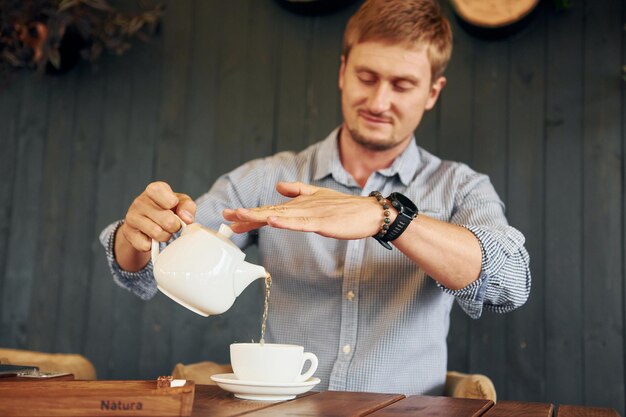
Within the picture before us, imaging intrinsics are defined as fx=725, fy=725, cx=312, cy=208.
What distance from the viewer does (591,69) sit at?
86.8 inches

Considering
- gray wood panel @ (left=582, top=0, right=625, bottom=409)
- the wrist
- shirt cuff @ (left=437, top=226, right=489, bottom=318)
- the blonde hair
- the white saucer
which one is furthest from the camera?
gray wood panel @ (left=582, top=0, right=625, bottom=409)

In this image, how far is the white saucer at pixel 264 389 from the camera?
999mm

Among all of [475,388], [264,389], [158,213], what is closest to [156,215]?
[158,213]

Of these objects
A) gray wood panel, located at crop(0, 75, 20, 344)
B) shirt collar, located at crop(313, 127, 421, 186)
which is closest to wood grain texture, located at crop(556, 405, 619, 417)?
shirt collar, located at crop(313, 127, 421, 186)

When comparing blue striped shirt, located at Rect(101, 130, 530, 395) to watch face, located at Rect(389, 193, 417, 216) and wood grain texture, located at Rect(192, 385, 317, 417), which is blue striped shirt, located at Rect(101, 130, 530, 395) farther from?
wood grain texture, located at Rect(192, 385, 317, 417)

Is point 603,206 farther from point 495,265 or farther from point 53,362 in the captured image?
point 53,362

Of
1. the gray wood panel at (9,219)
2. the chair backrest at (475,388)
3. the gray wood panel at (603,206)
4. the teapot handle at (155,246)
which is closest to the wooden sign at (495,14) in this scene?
the gray wood panel at (603,206)

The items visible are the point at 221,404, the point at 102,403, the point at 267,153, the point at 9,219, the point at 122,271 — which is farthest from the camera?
the point at 9,219

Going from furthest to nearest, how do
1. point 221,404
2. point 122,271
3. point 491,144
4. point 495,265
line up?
point 491,144, point 122,271, point 495,265, point 221,404

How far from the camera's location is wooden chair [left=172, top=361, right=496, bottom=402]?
1418mm

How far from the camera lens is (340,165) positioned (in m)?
1.79

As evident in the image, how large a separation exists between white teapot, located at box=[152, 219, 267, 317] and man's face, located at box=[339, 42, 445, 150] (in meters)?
0.76

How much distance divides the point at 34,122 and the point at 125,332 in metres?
0.89

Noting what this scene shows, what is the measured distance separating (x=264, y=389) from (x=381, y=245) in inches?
24.3
